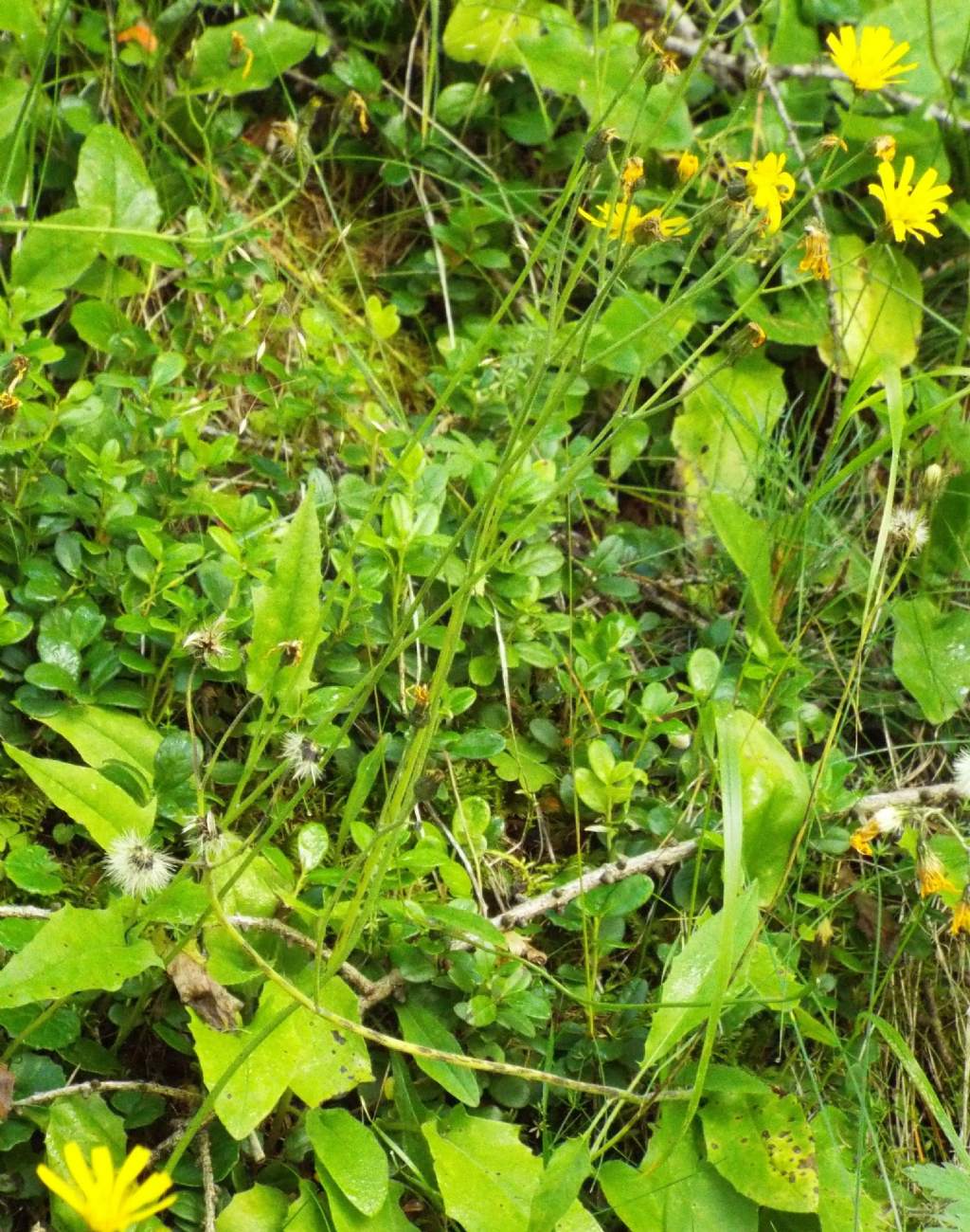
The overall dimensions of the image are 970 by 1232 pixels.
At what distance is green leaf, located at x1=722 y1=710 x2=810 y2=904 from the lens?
1.50 meters

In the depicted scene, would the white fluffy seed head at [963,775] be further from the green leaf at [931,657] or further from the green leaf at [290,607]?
the green leaf at [290,607]

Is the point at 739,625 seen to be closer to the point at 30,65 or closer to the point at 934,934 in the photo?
the point at 934,934

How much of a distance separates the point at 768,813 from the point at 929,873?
0.19 metres

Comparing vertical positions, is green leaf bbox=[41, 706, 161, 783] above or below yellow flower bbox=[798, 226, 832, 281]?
below

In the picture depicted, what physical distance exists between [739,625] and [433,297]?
2.45 ft

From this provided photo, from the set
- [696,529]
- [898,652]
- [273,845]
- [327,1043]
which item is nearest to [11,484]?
[273,845]

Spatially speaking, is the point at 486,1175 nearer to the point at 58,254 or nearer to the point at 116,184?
the point at 58,254

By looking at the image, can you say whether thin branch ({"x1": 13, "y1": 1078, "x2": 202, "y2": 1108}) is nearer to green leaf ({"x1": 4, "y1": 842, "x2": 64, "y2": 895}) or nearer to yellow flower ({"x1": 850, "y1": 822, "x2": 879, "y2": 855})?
green leaf ({"x1": 4, "y1": 842, "x2": 64, "y2": 895})

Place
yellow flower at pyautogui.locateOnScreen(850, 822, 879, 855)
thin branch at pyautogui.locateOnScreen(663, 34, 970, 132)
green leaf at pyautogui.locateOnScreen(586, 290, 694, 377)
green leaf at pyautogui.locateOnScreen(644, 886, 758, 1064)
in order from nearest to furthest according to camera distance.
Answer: green leaf at pyautogui.locateOnScreen(644, 886, 758, 1064) < yellow flower at pyautogui.locateOnScreen(850, 822, 879, 855) < green leaf at pyautogui.locateOnScreen(586, 290, 694, 377) < thin branch at pyautogui.locateOnScreen(663, 34, 970, 132)

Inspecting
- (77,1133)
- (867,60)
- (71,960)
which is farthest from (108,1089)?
(867,60)

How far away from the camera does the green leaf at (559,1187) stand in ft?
3.79

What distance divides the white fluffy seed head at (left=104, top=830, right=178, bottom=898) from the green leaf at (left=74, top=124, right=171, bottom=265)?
93 cm

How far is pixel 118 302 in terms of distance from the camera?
1838 millimetres

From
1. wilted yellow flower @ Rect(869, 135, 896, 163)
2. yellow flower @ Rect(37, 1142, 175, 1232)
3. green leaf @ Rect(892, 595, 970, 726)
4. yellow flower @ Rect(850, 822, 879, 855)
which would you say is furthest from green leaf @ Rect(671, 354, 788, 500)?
yellow flower @ Rect(37, 1142, 175, 1232)
